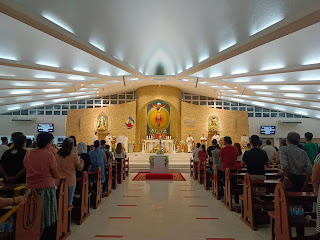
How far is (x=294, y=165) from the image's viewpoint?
3.57 metres

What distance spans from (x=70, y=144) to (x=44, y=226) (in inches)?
47.9

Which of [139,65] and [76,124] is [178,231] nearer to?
[139,65]

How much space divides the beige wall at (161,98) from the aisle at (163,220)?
11804mm

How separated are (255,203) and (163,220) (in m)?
1.62

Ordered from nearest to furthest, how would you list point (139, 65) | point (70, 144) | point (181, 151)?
point (70, 144)
point (139, 65)
point (181, 151)

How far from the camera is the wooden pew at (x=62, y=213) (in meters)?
3.26

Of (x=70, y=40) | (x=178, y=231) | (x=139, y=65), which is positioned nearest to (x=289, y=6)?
(x=178, y=231)

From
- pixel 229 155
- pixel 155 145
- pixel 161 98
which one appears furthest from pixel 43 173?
pixel 161 98

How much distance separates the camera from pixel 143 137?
755 inches

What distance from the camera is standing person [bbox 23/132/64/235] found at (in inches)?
115

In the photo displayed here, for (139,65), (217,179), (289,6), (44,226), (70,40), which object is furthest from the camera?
(139,65)

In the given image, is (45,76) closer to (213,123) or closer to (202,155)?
(202,155)

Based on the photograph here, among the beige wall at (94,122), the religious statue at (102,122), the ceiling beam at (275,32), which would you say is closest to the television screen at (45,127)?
the beige wall at (94,122)

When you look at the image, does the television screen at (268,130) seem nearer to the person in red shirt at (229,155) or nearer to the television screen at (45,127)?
the person in red shirt at (229,155)
